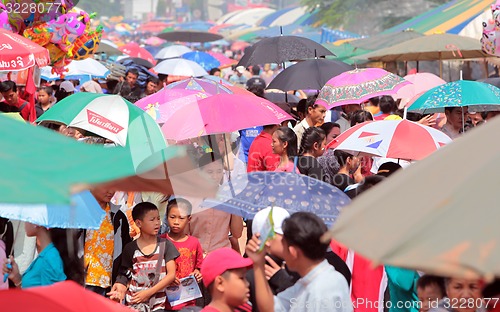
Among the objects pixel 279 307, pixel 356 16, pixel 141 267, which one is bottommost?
pixel 356 16

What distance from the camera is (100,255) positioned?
5652mm

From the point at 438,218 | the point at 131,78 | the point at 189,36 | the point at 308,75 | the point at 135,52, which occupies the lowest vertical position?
the point at 135,52

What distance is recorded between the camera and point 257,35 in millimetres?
34625

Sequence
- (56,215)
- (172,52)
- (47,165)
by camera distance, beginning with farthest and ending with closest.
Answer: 1. (172,52)
2. (56,215)
3. (47,165)

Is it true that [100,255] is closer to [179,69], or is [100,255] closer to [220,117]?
[220,117]

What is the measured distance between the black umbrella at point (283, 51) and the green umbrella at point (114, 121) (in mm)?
5067

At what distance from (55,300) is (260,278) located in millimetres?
1066

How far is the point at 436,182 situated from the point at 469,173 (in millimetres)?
104

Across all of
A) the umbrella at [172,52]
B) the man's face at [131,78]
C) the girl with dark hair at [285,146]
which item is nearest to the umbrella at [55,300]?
the girl with dark hair at [285,146]

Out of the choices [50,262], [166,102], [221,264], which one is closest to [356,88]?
[166,102]

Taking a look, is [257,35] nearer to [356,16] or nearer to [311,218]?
[356,16]

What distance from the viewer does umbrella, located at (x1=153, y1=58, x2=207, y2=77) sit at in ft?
51.9

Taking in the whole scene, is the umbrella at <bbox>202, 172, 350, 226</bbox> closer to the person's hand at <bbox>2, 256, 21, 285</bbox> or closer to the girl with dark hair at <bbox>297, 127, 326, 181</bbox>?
the person's hand at <bbox>2, 256, 21, 285</bbox>

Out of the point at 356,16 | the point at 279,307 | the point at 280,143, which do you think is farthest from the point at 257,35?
the point at 279,307
